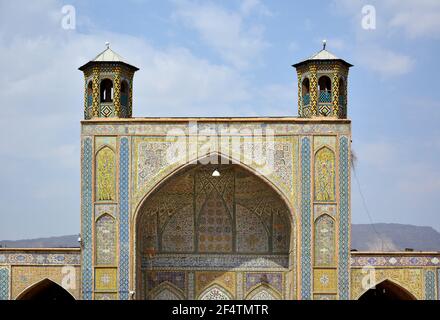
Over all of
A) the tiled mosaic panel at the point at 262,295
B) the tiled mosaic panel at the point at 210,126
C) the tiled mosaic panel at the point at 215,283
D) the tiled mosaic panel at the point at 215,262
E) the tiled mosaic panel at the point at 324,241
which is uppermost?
the tiled mosaic panel at the point at 210,126

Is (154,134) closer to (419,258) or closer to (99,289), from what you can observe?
(99,289)

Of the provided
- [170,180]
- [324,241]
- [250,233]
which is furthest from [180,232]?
[324,241]

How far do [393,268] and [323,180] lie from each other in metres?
2.46

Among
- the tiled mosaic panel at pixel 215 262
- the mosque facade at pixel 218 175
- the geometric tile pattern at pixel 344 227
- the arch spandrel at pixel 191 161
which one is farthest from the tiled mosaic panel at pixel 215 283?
the geometric tile pattern at pixel 344 227

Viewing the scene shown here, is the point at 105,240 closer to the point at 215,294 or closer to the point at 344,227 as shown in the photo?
the point at 215,294

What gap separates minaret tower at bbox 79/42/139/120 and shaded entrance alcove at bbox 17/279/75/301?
12.2 ft

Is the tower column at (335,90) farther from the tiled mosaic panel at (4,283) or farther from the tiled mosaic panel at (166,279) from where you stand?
the tiled mosaic panel at (4,283)

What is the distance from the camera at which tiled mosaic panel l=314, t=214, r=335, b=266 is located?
67.4 feet

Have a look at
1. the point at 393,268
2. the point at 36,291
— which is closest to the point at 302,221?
the point at 393,268

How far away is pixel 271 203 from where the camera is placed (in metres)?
21.9

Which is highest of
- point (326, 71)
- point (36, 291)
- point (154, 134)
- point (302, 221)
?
point (326, 71)

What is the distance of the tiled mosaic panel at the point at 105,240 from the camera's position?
67.6 ft

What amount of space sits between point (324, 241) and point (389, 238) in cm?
5849

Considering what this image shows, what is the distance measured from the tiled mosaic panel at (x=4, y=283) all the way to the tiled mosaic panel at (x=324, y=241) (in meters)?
6.56
